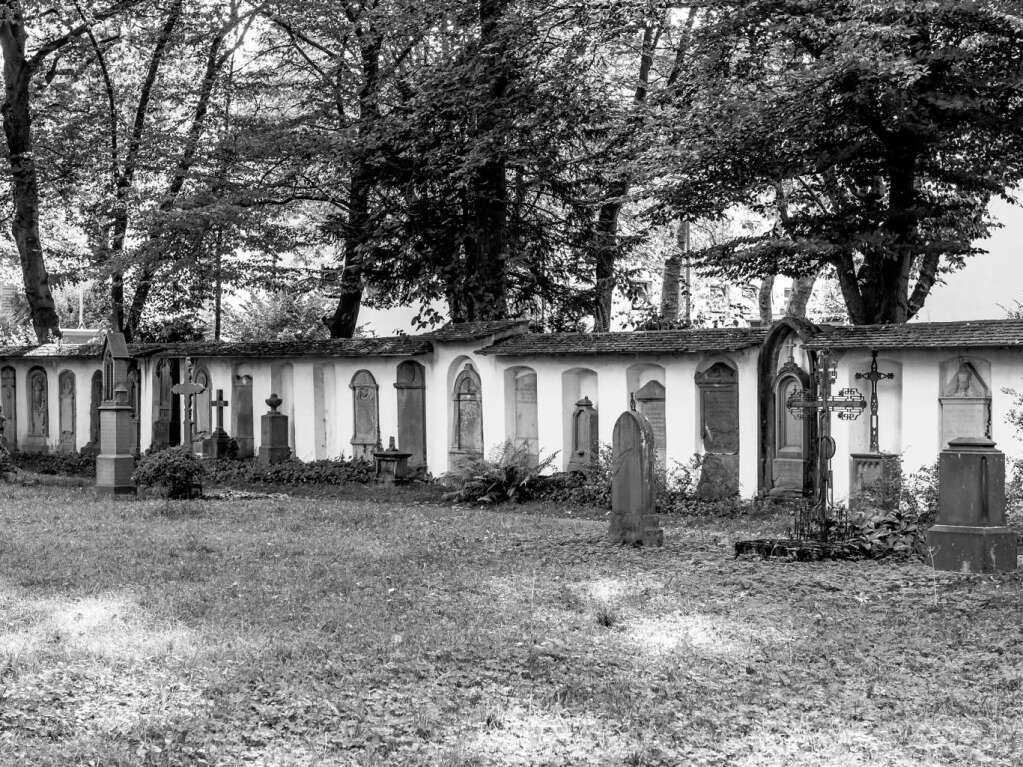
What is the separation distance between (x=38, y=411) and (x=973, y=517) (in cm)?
2182

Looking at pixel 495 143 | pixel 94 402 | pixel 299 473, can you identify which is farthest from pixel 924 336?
pixel 94 402

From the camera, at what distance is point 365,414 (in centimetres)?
2041

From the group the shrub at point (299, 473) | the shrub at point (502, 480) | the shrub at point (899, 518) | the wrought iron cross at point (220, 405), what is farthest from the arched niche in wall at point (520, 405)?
the wrought iron cross at point (220, 405)

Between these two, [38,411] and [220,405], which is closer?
[220,405]

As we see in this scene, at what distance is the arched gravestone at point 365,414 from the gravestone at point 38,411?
908 centimetres

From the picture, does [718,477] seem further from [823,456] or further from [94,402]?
[94,402]

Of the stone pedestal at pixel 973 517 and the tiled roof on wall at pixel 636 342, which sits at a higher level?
the tiled roof on wall at pixel 636 342

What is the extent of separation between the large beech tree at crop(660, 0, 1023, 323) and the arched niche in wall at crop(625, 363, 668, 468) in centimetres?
276

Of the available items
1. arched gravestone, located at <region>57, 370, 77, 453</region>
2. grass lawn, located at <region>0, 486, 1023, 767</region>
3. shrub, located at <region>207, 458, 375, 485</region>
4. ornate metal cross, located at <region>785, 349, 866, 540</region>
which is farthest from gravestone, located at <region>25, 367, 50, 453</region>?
ornate metal cross, located at <region>785, 349, 866, 540</region>

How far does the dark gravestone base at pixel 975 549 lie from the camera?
9.62m

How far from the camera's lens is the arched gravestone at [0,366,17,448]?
87.4 feet

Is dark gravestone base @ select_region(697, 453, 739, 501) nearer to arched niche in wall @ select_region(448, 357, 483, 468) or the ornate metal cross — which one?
the ornate metal cross

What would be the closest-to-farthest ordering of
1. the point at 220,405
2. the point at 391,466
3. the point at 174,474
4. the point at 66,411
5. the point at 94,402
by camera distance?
1. the point at 174,474
2. the point at 391,466
3. the point at 220,405
4. the point at 94,402
5. the point at 66,411

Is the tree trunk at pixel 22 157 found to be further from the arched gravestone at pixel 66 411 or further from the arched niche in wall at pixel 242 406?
the arched niche in wall at pixel 242 406
